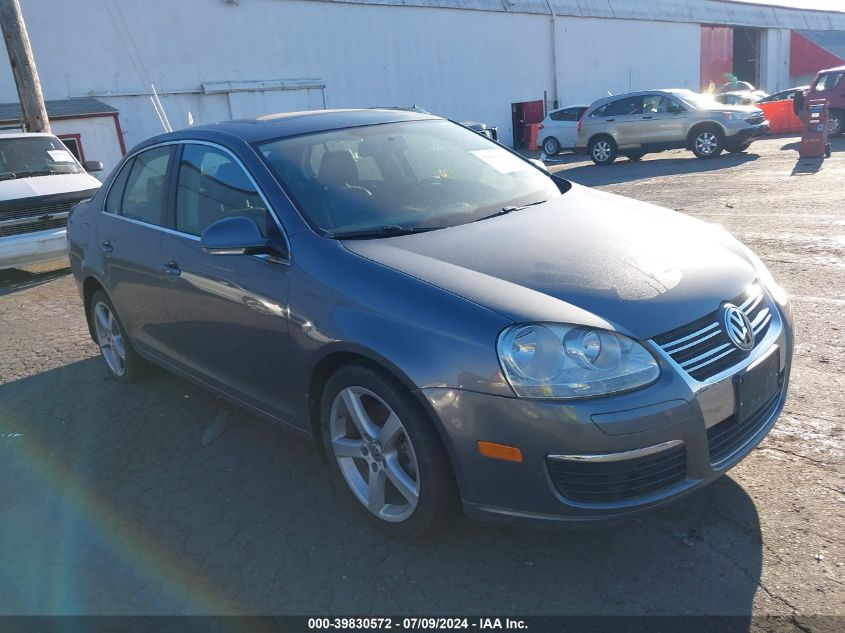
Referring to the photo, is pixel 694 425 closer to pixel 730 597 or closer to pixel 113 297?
pixel 730 597

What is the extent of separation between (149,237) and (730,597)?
3.41 metres

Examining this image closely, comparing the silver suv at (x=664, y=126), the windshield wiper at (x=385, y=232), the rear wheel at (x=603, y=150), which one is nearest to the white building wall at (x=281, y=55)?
the rear wheel at (x=603, y=150)

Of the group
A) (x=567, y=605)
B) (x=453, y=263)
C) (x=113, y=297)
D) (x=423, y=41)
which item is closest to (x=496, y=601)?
(x=567, y=605)

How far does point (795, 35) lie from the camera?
41625mm

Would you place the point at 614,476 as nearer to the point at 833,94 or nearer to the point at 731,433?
the point at 731,433

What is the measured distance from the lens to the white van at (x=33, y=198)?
8.45m

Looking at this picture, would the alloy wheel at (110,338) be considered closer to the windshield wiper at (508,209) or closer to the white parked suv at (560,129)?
the windshield wiper at (508,209)

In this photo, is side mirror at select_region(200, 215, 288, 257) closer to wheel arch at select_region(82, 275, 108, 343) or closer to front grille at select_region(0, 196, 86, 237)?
wheel arch at select_region(82, 275, 108, 343)

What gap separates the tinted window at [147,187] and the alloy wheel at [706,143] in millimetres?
13932

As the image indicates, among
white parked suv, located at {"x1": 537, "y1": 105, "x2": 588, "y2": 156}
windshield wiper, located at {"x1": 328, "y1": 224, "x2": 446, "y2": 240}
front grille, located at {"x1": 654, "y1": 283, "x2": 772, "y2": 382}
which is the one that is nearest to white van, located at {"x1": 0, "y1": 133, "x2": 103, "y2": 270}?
windshield wiper, located at {"x1": 328, "y1": 224, "x2": 446, "y2": 240}

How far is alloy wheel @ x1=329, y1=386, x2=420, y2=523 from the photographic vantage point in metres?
2.72

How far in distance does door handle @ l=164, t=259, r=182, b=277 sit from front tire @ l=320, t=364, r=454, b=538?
129 cm

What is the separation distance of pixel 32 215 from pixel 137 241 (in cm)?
558

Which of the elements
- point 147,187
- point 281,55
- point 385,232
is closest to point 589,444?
point 385,232
